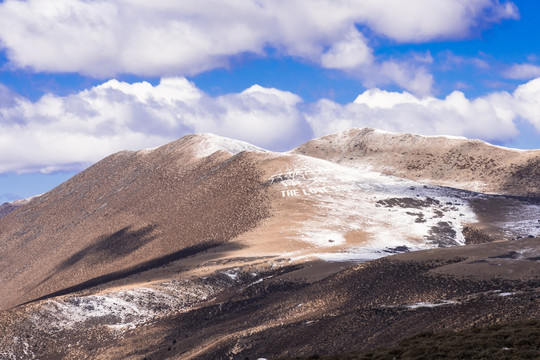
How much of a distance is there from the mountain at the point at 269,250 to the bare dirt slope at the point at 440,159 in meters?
0.44

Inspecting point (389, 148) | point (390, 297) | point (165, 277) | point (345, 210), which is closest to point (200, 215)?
point (345, 210)

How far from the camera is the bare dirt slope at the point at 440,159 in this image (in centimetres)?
12756

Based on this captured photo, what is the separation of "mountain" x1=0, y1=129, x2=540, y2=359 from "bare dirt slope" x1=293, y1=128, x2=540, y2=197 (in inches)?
17.4

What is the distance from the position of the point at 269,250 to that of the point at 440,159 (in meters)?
76.2

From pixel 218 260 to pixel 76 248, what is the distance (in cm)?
4129

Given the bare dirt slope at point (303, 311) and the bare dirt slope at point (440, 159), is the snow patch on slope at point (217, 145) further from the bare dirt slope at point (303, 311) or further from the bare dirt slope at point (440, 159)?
the bare dirt slope at point (303, 311)

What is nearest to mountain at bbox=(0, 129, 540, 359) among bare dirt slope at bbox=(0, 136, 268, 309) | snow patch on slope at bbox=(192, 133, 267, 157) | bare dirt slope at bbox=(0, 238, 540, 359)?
bare dirt slope at bbox=(0, 238, 540, 359)

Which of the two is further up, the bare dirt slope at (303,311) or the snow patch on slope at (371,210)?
the snow patch on slope at (371,210)

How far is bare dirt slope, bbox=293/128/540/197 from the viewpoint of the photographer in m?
128

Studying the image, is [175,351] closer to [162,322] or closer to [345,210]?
[162,322]

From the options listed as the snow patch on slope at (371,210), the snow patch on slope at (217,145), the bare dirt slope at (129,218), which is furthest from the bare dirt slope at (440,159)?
the bare dirt slope at (129,218)

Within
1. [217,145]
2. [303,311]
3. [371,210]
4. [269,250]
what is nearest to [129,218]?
[217,145]

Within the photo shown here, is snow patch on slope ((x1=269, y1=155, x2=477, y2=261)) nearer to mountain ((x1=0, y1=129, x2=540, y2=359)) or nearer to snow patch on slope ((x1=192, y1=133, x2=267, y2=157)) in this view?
mountain ((x1=0, y1=129, x2=540, y2=359))

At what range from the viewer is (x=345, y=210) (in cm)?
9706
